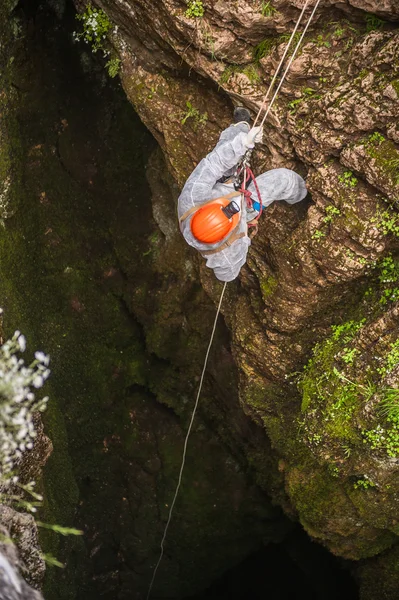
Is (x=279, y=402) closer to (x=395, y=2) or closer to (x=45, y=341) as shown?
(x=45, y=341)

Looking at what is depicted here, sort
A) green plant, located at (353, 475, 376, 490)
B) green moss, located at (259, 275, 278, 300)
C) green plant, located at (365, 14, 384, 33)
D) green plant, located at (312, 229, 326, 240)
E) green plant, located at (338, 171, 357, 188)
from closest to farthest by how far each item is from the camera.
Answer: green plant, located at (365, 14, 384, 33) → green plant, located at (338, 171, 357, 188) → green plant, located at (312, 229, 326, 240) → green moss, located at (259, 275, 278, 300) → green plant, located at (353, 475, 376, 490)

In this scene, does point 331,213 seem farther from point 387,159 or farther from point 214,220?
point 214,220

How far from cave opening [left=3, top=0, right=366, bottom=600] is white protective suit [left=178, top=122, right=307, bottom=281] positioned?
7.87 ft

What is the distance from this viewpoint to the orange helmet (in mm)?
4047

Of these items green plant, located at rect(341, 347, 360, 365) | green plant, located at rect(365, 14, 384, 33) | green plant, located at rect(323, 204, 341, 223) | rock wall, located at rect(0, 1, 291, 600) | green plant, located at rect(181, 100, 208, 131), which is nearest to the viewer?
green plant, located at rect(365, 14, 384, 33)

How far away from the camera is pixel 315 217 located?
4.52 metres

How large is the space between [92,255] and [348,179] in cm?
351

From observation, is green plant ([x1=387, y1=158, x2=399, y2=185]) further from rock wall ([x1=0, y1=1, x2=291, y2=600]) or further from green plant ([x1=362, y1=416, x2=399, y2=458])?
rock wall ([x1=0, y1=1, x2=291, y2=600])

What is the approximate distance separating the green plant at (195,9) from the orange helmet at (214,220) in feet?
4.65

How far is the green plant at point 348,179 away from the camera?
167 inches

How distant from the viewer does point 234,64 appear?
445 centimetres

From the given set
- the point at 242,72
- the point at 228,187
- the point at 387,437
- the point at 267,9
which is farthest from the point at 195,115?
the point at 387,437

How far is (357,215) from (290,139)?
818 millimetres

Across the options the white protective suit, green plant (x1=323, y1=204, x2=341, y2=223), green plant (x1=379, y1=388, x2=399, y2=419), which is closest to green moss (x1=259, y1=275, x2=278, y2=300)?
the white protective suit
